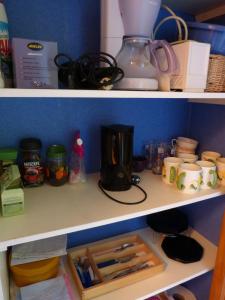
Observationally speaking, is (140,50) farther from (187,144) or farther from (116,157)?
(187,144)

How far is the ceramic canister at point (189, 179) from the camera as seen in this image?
2.76ft

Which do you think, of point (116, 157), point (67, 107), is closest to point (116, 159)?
point (116, 157)

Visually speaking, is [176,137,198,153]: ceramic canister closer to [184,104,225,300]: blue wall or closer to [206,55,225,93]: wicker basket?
[184,104,225,300]: blue wall

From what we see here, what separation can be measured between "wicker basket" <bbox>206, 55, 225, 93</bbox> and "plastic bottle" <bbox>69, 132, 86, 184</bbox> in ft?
1.74

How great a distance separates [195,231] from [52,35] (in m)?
1.14

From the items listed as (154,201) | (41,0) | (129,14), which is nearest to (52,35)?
(41,0)

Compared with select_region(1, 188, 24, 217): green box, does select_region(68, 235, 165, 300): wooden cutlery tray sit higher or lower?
lower

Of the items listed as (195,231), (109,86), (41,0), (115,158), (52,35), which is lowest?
(195,231)

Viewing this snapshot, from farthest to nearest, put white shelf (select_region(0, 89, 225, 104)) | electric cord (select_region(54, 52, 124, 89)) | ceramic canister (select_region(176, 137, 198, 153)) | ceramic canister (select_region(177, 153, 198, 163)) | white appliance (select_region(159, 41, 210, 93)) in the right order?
ceramic canister (select_region(176, 137, 198, 153))
ceramic canister (select_region(177, 153, 198, 163))
white appliance (select_region(159, 41, 210, 93))
electric cord (select_region(54, 52, 124, 89))
white shelf (select_region(0, 89, 225, 104))

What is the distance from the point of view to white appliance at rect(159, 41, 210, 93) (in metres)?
0.76

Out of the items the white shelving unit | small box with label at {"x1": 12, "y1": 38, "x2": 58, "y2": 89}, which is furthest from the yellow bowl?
small box with label at {"x1": 12, "y1": 38, "x2": 58, "y2": 89}

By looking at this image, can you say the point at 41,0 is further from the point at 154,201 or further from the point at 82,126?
the point at 154,201

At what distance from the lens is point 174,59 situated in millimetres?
757

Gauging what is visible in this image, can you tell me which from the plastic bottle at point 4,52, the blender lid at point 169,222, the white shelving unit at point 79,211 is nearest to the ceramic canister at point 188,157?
the white shelving unit at point 79,211
